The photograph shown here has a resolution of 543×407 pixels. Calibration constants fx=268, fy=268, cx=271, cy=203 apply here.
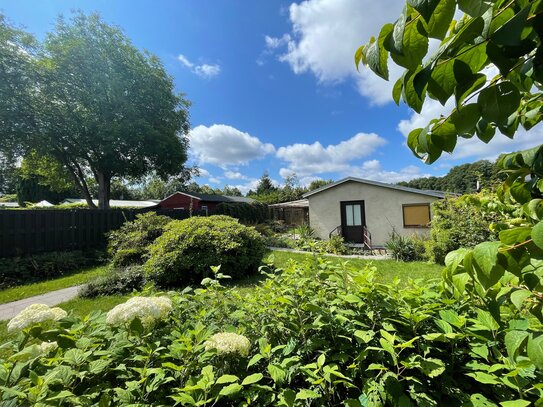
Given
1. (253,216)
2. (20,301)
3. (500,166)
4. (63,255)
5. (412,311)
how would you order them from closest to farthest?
(500,166), (412,311), (20,301), (63,255), (253,216)

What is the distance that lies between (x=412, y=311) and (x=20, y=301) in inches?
313

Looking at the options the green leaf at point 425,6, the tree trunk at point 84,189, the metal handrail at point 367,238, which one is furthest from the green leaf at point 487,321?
the tree trunk at point 84,189

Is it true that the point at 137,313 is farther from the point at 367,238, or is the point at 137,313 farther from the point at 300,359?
the point at 367,238

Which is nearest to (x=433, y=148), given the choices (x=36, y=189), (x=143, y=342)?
(x=143, y=342)

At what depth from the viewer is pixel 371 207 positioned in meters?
14.5

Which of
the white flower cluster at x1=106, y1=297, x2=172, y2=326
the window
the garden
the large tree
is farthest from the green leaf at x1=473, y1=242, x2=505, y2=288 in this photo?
the large tree

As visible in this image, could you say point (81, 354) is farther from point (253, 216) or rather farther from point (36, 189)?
point (36, 189)

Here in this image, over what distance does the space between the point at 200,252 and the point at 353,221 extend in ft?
34.2

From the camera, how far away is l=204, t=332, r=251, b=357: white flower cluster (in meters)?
1.29

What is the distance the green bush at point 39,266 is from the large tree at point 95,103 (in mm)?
11561

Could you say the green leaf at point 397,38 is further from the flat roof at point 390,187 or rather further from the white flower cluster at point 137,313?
the flat roof at point 390,187

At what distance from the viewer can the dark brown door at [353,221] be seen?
48.7 feet

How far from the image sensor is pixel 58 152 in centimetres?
1938

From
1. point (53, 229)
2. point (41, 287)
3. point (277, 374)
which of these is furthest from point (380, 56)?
point (53, 229)
